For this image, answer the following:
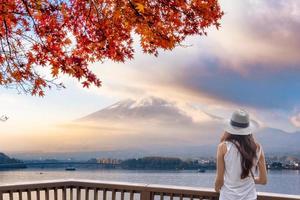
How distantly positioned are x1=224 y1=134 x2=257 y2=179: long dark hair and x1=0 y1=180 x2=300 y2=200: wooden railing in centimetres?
81

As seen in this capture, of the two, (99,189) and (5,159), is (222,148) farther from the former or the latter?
(5,159)

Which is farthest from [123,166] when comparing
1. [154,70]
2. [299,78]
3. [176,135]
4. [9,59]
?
[176,135]

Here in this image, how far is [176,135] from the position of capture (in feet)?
307

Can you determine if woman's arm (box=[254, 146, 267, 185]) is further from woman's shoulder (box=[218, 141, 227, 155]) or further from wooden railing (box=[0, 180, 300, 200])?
wooden railing (box=[0, 180, 300, 200])

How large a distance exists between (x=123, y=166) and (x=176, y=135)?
62.6m

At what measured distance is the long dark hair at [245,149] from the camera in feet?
11.5

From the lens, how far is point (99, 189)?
16.3 feet

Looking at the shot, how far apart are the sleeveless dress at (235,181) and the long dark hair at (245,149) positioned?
0.03 m

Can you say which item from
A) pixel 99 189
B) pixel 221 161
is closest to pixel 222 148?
pixel 221 161

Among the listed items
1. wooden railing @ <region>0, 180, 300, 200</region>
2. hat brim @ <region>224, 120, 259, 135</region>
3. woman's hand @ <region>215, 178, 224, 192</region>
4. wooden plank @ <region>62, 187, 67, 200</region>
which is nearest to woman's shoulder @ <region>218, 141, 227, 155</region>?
hat brim @ <region>224, 120, 259, 135</region>

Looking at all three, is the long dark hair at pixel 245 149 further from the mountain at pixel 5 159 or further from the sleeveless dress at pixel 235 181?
the mountain at pixel 5 159

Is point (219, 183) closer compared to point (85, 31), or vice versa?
point (219, 183)

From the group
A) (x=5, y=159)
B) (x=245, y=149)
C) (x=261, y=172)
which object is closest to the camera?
(x=245, y=149)

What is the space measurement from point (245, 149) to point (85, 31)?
3511 mm
